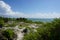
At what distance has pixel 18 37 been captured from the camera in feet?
87.2

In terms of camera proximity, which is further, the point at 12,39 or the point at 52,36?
the point at 12,39

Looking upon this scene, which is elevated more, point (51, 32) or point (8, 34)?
point (51, 32)

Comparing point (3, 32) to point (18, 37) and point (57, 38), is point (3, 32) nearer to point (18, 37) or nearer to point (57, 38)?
point (18, 37)

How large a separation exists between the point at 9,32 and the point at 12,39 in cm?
125

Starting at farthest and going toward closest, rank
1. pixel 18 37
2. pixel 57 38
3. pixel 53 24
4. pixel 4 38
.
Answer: pixel 18 37, pixel 4 38, pixel 53 24, pixel 57 38

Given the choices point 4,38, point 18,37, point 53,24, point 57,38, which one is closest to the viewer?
point 57,38

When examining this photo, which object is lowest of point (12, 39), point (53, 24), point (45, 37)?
point (12, 39)

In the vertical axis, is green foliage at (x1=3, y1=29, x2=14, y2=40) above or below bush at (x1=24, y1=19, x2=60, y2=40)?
below

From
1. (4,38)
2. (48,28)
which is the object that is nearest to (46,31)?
(48,28)

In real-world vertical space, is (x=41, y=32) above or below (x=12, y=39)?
above

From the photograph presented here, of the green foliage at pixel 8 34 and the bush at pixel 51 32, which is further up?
the bush at pixel 51 32

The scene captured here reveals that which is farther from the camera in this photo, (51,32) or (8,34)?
(8,34)

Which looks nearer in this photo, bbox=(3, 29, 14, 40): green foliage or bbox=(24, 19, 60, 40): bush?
bbox=(24, 19, 60, 40): bush

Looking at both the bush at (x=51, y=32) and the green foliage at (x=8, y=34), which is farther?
the green foliage at (x=8, y=34)
